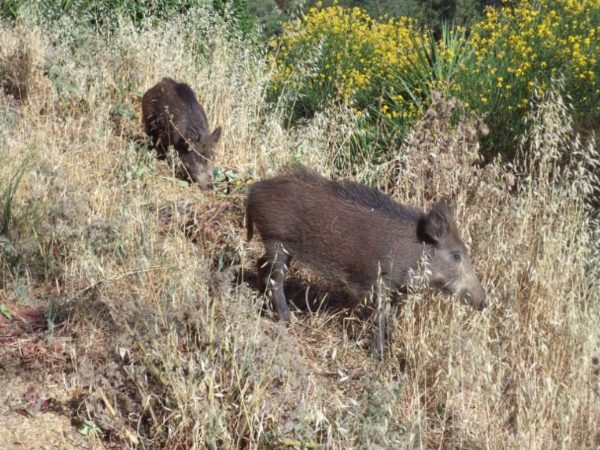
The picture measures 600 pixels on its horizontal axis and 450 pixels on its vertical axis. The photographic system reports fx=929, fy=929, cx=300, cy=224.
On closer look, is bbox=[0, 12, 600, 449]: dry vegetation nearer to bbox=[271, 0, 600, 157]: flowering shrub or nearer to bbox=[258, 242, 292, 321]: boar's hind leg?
bbox=[258, 242, 292, 321]: boar's hind leg

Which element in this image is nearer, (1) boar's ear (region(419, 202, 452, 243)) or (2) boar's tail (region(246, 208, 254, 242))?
(1) boar's ear (region(419, 202, 452, 243))

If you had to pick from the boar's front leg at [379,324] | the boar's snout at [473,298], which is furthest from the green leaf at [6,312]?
the boar's snout at [473,298]

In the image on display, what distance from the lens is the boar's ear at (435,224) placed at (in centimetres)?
577

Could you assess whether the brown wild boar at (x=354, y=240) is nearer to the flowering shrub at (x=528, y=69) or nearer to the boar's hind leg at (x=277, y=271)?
the boar's hind leg at (x=277, y=271)

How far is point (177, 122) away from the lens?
8.35 m

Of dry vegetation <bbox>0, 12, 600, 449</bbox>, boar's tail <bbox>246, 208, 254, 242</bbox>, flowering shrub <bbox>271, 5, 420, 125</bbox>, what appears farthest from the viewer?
flowering shrub <bbox>271, 5, 420, 125</bbox>

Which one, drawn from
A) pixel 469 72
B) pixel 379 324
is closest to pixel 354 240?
pixel 379 324

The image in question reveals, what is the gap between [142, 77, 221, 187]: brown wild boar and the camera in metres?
8.22

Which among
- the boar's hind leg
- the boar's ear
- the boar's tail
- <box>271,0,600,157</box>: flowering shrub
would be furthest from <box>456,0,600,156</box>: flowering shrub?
the boar's hind leg

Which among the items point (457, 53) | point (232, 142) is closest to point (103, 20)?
point (232, 142)

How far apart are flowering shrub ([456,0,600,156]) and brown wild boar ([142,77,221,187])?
2.37 m

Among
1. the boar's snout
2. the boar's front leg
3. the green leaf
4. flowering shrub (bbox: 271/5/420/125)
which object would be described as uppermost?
flowering shrub (bbox: 271/5/420/125)

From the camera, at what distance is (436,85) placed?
28.4ft

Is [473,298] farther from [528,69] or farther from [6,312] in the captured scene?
[528,69]
